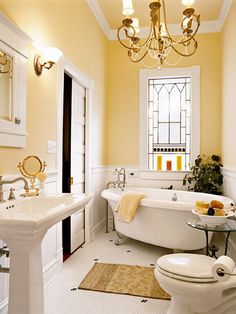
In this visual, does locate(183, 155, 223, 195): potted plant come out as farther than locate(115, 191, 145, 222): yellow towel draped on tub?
Yes

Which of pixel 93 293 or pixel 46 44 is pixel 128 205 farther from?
pixel 46 44

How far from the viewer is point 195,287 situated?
162 cm

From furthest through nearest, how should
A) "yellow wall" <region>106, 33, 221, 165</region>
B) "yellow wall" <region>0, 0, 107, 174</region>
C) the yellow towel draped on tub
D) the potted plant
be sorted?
"yellow wall" <region>106, 33, 221, 165</region> → the potted plant → the yellow towel draped on tub → "yellow wall" <region>0, 0, 107, 174</region>

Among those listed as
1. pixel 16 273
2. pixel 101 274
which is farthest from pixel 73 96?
pixel 16 273

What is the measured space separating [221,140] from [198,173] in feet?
2.16

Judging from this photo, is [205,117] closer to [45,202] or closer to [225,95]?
[225,95]

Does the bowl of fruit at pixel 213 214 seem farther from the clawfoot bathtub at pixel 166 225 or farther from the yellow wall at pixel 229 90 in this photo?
the yellow wall at pixel 229 90

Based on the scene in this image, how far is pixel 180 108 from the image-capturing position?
14.8 feet

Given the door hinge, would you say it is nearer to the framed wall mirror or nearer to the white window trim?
the framed wall mirror

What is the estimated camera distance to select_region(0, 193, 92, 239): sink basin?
1.18 metres

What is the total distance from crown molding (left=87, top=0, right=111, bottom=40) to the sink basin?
287cm

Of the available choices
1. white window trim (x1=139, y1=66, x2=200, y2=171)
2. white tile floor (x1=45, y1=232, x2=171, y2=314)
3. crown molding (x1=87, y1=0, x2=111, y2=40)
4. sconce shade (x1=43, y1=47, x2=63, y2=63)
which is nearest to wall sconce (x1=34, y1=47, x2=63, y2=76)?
sconce shade (x1=43, y1=47, x2=63, y2=63)

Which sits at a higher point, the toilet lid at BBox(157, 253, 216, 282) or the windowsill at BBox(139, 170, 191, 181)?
the windowsill at BBox(139, 170, 191, 181)

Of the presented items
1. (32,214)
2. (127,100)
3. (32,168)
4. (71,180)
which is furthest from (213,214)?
(127,100)
